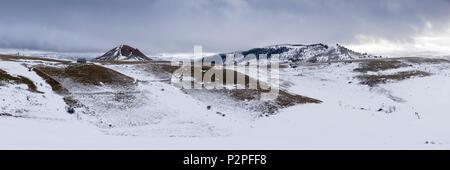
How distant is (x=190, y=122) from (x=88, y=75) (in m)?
21.3

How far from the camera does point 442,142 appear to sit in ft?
116

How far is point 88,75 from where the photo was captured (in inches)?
2203

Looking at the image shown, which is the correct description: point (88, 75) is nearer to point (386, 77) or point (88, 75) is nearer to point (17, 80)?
point (17, 80)

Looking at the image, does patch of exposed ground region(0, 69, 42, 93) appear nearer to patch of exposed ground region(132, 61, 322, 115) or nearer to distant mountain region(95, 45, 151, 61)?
patch of exposed ground region(132, 61, 322, 115)

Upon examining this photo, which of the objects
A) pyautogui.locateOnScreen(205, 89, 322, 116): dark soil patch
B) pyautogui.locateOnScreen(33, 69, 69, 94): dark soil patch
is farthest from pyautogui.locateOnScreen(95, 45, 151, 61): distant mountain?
pyautogui.locateOnScreen(205, 89, 322, 116): dark soil patch

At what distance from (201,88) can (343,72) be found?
38.5 meters

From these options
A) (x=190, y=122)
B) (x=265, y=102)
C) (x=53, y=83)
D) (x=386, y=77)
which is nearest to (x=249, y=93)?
(x=265, y=102)

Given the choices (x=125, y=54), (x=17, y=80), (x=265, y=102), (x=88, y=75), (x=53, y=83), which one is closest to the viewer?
(x=17, y=80)

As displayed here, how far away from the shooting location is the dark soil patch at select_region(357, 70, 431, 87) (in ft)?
241

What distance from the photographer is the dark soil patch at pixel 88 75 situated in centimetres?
5353

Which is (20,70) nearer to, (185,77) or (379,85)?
(185,77)
